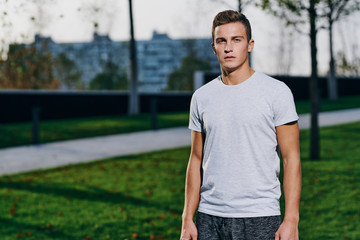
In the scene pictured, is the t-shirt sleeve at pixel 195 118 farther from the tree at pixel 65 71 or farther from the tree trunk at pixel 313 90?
the tree at pixel 65 71

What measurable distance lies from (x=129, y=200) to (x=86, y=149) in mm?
5692

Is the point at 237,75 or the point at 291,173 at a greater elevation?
the point at 237,75

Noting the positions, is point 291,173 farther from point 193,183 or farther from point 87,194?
point 87,194

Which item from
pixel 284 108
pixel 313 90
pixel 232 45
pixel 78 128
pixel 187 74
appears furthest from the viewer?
pixel 187 74

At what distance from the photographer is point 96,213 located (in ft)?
22.6

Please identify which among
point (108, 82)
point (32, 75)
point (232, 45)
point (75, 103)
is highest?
point (232, 45)

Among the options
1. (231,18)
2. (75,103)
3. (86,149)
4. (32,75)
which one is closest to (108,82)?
(32,75)

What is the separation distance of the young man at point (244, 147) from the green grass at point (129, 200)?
134 inches

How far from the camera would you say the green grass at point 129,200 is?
607 cm

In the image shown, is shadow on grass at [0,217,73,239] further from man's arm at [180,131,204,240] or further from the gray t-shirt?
the gray t-shirt

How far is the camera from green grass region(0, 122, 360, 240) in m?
6.07

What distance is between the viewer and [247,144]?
2480mm

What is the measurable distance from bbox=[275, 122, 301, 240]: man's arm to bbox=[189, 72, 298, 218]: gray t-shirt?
0.05m

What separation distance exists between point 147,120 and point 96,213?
13.0 meters
